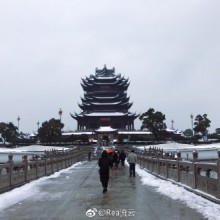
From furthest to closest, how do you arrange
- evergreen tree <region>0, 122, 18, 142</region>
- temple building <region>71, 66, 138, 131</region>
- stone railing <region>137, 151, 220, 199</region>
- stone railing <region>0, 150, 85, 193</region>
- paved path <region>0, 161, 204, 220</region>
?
temple building <region>71, 66, 138, 131</region> → evergreen tree <region>0, 122, 18, 142</region> → stone railing <region>0, 150, 85, 193</region> → stone railing <region>137, 151, 220, 199</region> → paved path <region>0, 161, 204, 220</region>

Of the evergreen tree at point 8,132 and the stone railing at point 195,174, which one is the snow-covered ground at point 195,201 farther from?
the evergreen tree at point 8,132

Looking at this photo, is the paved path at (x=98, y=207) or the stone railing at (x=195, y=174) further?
the stone railing at (x=195, y=174)

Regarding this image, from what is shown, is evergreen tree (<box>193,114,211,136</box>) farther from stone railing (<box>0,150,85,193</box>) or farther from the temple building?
stone railing (<box>0,150,85,193</box>)

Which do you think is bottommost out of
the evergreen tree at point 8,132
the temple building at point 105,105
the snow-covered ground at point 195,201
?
the snow-covered ground at point 195,201

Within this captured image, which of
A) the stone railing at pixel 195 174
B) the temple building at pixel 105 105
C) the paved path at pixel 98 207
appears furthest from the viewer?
the temple building at pixel 105 105

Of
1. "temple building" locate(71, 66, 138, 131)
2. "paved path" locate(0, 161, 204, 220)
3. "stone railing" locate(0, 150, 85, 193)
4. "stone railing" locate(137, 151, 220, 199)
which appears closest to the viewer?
"paved path" locate(0, 161, 204, 220)

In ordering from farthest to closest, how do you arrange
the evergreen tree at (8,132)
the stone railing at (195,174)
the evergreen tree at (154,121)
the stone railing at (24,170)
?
the evergreen tree at (8,132) → the evergreen tree at (154,121) → the stone railing at (24,170) → the stone railing at (195,174)

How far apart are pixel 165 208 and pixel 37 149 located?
2121 inches

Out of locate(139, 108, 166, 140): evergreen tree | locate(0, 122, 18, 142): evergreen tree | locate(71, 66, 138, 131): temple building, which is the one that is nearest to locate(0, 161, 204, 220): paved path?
locate(139, 108, 166, 140): evergreen tree

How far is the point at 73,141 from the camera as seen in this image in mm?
75688

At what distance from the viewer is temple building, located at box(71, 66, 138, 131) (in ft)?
286

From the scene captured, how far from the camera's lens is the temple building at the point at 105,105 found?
8725 cm

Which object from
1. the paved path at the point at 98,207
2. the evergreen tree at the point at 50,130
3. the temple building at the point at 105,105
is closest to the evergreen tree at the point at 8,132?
the evergreen tree at the point at 50,130

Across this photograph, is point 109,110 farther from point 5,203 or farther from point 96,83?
point 5,203
